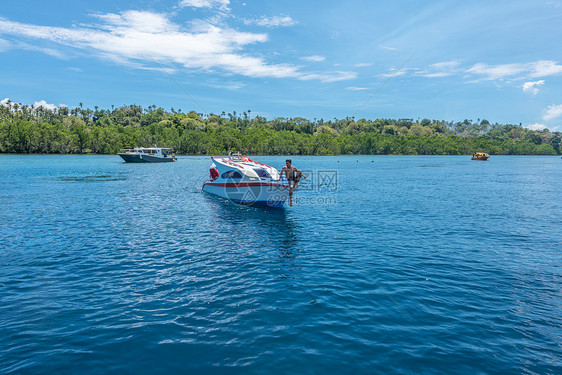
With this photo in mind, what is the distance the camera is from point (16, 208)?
3033 cm

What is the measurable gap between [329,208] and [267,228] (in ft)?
34.1

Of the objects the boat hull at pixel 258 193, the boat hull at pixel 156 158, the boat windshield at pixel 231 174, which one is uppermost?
the boat hull at pixel 156 158

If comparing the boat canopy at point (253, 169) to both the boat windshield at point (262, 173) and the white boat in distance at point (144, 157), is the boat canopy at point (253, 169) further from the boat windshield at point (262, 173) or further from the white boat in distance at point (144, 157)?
the white boat in distance at point (144, 157)

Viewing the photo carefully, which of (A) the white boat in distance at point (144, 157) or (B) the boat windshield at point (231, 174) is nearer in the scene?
(B) the boat windshield at point (231, 174)

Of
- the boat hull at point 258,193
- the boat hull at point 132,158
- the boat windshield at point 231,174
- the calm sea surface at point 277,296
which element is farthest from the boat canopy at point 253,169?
the boat hull at point 132,158

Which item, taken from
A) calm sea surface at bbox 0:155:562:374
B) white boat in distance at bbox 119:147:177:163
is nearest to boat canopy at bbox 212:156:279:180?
calm sea surface at bbox 0:155:562:374

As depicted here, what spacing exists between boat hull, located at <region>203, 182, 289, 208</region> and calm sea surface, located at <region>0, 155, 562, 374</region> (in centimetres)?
417

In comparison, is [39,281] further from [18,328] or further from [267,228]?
[267,228]

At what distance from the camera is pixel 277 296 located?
12.8 meters

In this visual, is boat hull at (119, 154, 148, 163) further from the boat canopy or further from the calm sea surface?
the calm sea surface

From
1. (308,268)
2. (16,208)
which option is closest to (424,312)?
(308,268)

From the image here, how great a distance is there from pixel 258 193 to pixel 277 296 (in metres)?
18.2

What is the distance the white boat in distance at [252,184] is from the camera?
29484 mm

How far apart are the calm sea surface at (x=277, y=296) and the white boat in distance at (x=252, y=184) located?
4460 millimetres
